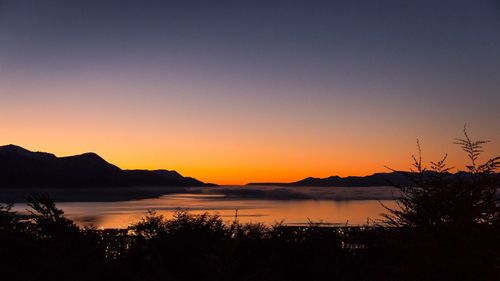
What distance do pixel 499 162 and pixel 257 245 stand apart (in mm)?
7337

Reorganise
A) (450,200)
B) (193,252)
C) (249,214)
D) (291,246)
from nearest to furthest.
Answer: (450,200) < (193,252) < (291,246) < (249,214)

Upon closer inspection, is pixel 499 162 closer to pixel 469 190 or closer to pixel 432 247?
pixel 469 190

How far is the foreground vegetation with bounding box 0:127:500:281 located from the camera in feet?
21.6

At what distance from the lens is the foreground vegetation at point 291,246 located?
6590 millimetres

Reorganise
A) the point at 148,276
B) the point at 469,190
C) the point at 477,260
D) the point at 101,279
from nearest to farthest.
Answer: the point at 477,260 < the point at 469,190 < the point at 148,276 < the point at 101,279

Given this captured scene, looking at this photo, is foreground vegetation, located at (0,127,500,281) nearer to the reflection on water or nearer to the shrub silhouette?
the shrub silhouette

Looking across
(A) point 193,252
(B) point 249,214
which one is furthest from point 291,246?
(B) point 249,214

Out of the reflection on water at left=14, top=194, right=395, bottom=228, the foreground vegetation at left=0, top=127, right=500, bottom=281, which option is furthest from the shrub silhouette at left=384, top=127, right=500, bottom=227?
the reflection on water at left=14, top=194, right=395, bottom=228

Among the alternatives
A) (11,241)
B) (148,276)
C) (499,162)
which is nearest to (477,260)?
(499,162)

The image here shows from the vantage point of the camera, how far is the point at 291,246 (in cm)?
1394

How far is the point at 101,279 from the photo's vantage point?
10.5 m

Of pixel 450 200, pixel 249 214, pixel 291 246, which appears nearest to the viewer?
pixel 450 200

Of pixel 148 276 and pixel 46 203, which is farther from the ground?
pixel 46 203

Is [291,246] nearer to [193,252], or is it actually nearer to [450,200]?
[193,252]
